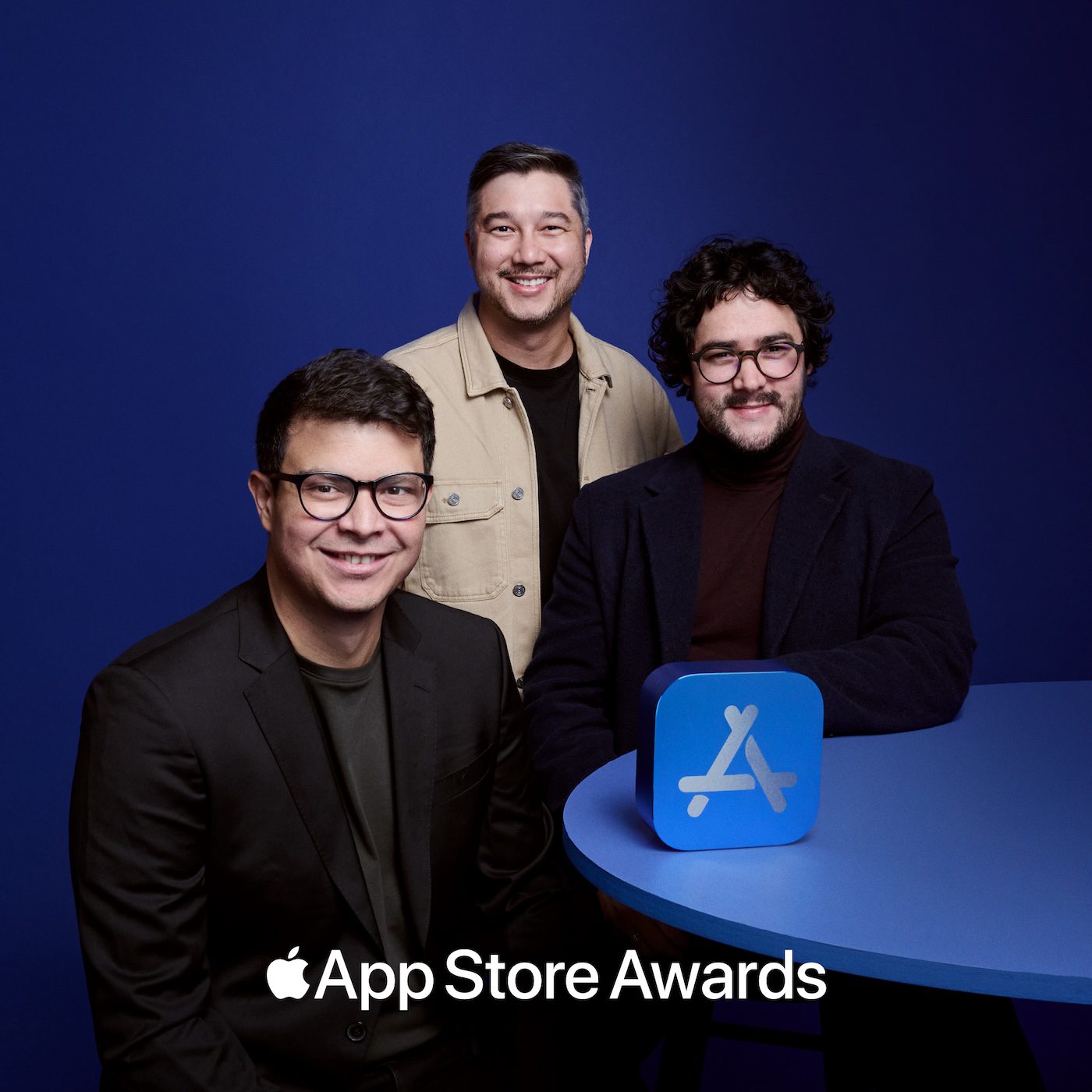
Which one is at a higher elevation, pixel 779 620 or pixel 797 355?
pixel 797 355

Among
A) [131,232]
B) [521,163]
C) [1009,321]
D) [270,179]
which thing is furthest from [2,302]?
[1009,321]

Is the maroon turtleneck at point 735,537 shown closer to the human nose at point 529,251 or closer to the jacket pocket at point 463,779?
the jacket pocket at point 463,779

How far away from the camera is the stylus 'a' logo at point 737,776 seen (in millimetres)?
1390

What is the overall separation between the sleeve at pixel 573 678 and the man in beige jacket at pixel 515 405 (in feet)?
0.84

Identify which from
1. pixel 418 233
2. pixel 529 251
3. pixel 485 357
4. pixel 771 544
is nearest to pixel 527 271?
pixel 529 251

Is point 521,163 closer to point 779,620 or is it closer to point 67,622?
point 779,620

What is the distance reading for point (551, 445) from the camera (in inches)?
111

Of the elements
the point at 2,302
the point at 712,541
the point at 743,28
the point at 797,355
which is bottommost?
the point at 712,541

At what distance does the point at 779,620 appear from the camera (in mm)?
2234

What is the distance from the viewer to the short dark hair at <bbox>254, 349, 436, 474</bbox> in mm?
1876

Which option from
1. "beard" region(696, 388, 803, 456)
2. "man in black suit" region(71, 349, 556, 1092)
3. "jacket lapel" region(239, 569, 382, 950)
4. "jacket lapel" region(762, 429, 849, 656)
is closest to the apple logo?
"man in black suit" region(71, 349, 556, 1092)

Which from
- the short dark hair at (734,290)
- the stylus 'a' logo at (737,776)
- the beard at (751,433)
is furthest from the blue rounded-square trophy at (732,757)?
the short dark hair at (734,290)

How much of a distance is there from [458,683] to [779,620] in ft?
1.99

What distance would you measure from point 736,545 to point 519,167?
1030 mm
